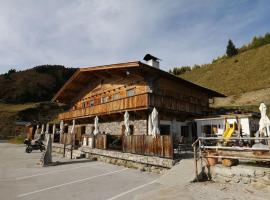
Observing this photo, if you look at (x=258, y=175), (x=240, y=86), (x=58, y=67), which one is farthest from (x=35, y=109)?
(x=258, y=175)

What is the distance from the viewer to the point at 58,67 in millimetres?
91375

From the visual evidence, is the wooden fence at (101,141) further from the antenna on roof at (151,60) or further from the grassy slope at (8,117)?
the grassy slope at (8,117)

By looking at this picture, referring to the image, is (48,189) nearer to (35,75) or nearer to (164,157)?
(164,157)

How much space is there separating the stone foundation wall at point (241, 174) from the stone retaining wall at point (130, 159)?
2.56m

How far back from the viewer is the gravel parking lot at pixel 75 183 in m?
8.52

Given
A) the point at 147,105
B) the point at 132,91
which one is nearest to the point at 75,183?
the point at 147,105

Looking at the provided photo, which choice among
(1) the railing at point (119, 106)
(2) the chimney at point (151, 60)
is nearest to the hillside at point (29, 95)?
(1) the railing at point (119, 106)

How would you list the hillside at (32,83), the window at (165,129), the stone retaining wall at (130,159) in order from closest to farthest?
the stone retaining wall at (130,159)
the window at (165,129)
the hillside at (32,83)

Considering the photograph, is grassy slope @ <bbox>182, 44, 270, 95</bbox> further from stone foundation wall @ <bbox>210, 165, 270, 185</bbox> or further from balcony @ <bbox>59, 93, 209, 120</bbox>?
stone foundation wall @ <bbox>210, 165, 270, 185</bbox>

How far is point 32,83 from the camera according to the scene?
257 feet

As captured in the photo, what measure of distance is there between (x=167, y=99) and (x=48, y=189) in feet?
37.9

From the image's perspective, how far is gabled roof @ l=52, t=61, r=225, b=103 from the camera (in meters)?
18.0

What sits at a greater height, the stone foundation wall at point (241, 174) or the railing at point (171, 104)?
the railing at point (171, 104)

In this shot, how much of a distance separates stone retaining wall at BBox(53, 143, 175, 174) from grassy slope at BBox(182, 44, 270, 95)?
3536 centimetres
